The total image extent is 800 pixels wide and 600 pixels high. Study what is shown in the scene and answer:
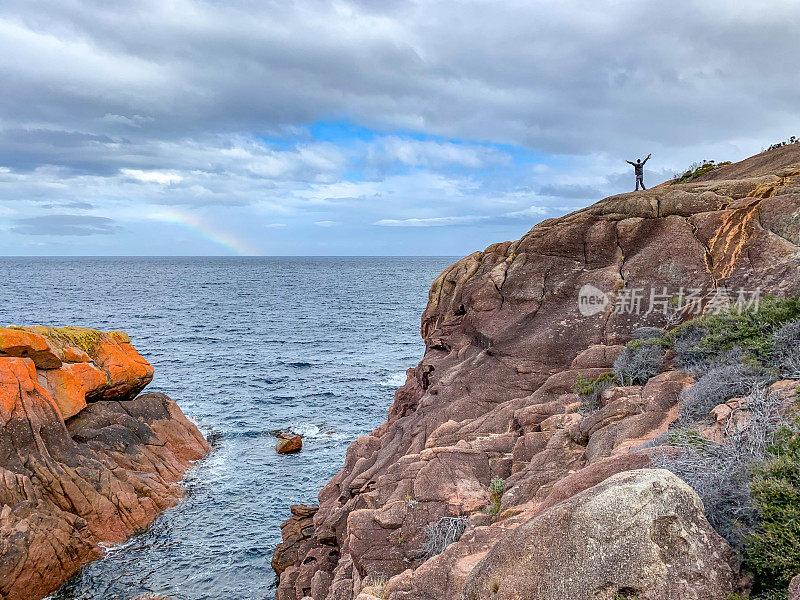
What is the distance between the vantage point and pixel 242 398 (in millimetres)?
49219

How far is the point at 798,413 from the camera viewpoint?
962 centimetres

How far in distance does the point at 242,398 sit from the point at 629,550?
1789 inches

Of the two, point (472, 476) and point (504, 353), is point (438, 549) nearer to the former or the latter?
point (472, 476)

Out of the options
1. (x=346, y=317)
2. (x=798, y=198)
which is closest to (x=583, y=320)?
(x=798, y=198)

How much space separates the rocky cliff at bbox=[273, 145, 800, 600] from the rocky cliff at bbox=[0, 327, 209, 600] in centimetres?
942

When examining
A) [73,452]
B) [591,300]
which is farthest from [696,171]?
[73,452]

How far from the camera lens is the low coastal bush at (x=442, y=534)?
1359 centimetres

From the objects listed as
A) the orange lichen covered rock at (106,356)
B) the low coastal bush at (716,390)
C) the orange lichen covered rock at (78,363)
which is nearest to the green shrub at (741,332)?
the low coastal bush at (716,390)

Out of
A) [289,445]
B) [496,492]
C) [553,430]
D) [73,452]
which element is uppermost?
[553,430]

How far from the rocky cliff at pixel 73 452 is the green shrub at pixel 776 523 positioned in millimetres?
27306

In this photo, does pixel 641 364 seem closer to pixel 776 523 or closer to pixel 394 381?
pixel 776 523

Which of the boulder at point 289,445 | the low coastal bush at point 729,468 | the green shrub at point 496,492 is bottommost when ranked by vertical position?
the boulder at point 289,445

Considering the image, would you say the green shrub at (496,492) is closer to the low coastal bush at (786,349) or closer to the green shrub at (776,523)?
the green shrub at (776,523)

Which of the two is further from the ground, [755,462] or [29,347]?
[755,462]
